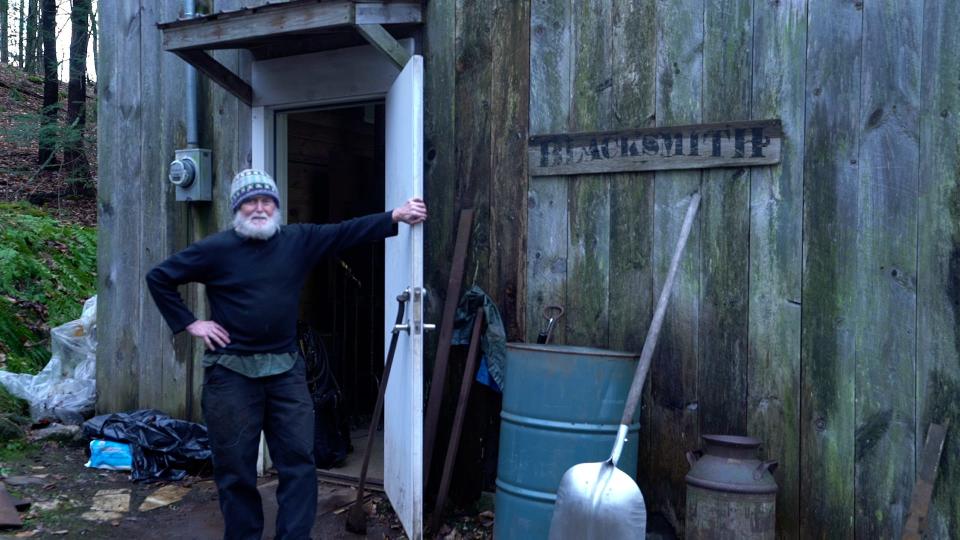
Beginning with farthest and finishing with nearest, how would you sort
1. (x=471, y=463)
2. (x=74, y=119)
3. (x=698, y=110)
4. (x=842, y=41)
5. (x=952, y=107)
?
(x=74, y=119), (x=471, y=463), (x=698, y=110), (x=842, y=41), (x=952, y=107)

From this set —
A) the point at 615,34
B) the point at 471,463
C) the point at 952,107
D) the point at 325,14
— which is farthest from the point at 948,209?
the point at 325,14

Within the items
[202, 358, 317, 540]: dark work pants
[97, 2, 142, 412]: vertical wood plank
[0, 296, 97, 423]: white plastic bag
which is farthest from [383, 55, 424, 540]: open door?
Answer: [0, 296, 97, 423]: white plastic bag

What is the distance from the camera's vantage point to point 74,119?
536 inches

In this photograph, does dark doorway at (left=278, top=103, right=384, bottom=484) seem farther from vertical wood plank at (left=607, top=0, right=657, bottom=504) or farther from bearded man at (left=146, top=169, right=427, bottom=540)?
vertical wood plank at (left=607, top=0, right=657, bottom=504)

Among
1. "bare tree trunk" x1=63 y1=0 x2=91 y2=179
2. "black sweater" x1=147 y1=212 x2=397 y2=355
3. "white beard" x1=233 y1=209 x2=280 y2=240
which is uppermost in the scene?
"bare tree trunk" x1=63 y1=0 x2=91 y2=179

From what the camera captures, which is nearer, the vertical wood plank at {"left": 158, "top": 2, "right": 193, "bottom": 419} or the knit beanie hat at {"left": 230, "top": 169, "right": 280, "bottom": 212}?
the knit beanie hat at {"left": 230, "top": 169, "right": 280, "bottom": 212}

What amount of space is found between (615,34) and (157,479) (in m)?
3.78

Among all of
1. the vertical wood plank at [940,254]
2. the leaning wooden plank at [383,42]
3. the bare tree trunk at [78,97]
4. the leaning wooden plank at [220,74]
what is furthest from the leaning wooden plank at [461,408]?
the bare tree trunk at [78,97]

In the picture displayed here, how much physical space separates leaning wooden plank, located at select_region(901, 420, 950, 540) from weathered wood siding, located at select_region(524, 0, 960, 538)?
0.06 meters

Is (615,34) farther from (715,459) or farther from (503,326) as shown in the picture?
(715,459)

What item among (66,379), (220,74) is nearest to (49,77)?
(66,379)

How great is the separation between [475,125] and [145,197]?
2.69 m

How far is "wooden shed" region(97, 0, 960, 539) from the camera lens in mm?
3494

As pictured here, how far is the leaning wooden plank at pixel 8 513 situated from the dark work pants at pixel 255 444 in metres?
1.39
